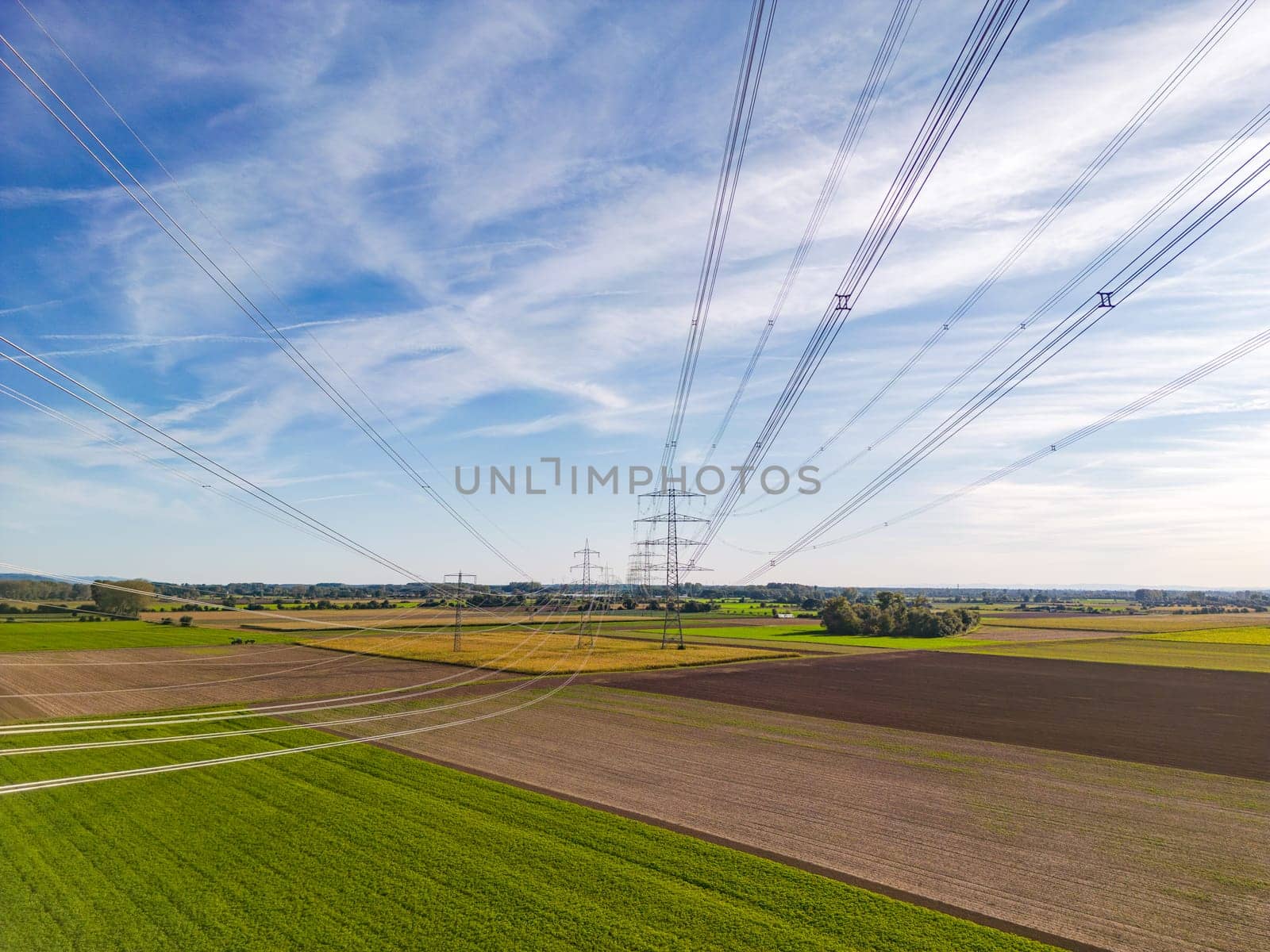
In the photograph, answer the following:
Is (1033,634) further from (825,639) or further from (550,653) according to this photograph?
(550,653)

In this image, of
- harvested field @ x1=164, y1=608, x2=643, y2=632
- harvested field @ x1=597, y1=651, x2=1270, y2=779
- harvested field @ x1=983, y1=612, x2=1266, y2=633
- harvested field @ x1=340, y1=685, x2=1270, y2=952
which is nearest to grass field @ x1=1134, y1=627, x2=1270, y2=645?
harvested field @ x1=983, y1=612, x2=1266, y2=633

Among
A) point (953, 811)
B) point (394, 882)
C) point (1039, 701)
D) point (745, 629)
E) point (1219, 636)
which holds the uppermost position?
point (394, 882)

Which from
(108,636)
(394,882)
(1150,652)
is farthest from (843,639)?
(108,636)

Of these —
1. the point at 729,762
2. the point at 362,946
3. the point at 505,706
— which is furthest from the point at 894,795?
the point at 505,706

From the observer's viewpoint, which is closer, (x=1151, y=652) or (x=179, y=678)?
(x=179, y=678)

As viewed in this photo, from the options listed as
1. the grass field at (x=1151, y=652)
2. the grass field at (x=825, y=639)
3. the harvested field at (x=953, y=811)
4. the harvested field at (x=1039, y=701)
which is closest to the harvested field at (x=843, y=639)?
the grass field at (x=825, y=639)

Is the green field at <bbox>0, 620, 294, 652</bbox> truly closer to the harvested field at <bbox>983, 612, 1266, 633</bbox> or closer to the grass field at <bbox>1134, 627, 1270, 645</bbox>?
the grass field at <bbox>1134, 627, 1270, 645</bbox>
